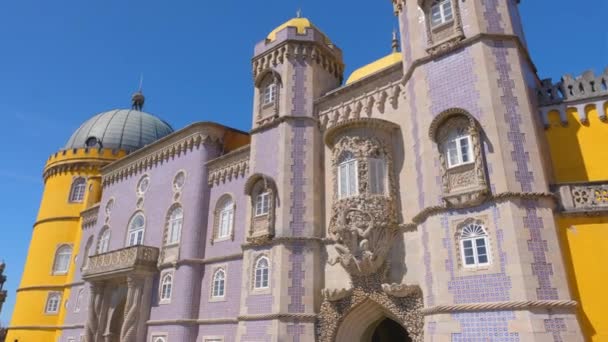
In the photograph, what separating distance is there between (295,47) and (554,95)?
11.0m

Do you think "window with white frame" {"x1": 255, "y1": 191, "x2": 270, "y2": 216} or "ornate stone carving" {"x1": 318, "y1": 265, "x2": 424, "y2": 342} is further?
"window with white frame" {"x1": 255, "y1": 191, "x2": 270, "y2": 216}

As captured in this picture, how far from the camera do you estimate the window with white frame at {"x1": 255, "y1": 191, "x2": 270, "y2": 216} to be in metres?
18.8

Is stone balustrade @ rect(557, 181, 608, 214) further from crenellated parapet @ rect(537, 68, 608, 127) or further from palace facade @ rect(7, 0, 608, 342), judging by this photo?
crenellated parapet @ rect(537, 68, 608, 127)

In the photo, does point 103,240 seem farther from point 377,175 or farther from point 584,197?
point 584,197

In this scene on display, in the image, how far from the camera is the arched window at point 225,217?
2174 cm

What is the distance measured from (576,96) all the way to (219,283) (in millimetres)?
16343

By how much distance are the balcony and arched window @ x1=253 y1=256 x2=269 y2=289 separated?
27.3 ft

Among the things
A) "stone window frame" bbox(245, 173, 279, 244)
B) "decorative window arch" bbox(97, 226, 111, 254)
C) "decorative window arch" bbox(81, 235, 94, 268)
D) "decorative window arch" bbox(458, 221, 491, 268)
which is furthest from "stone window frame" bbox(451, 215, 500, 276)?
"decorative window arch" bbox(81, 235, 94, 268)

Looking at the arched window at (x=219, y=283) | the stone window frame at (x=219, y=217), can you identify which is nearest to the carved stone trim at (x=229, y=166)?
Answer: the stone window frame at (x=219, y=217)

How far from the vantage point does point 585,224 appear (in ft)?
39.3

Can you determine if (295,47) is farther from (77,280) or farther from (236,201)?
(77,280)

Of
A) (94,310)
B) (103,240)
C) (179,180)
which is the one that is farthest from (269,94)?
(103,240)

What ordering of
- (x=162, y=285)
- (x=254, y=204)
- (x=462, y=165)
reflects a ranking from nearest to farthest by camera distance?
(x=462, y=165) → (x=254, y=204) → (x=162, y=285)

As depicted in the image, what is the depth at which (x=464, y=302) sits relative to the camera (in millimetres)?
12203
